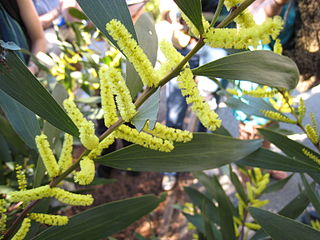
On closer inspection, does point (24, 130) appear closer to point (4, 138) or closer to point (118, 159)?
point (118, 159)

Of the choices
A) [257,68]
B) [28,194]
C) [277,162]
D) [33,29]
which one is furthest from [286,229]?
[33,29]

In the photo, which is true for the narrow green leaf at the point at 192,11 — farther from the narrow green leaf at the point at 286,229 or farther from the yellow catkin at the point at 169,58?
the narrow green leaf at the point at 286,229

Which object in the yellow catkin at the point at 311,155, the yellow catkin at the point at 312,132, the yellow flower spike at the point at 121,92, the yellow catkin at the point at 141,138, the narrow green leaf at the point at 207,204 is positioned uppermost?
the yellow flower spike at the point at 121,92

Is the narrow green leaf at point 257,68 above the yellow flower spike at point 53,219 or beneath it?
above

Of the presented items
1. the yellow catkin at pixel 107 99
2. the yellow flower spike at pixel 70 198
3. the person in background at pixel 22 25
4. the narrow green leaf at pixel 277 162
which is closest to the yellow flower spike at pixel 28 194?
the yellow flower spike at pixel 70 198

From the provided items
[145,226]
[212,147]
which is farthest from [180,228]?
[212,147]

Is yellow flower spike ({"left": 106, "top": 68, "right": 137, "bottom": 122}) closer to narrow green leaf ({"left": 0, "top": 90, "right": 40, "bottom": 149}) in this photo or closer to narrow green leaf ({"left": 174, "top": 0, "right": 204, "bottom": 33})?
narrow green leaf ({"left": 174, "top": 0, "right": 204, "bottom": 33})

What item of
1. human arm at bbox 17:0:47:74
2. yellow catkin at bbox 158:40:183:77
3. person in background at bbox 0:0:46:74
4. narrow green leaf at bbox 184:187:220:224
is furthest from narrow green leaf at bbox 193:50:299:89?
human arm at bbox 17:0:47:74
